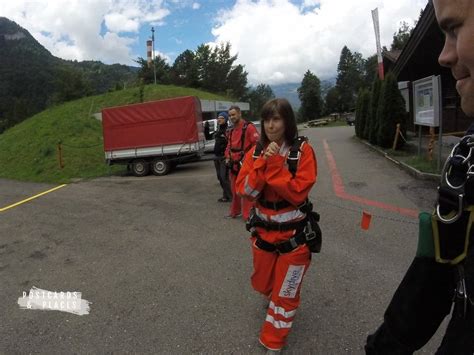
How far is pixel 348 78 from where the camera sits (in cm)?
8156

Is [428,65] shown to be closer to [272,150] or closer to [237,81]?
[272,150]

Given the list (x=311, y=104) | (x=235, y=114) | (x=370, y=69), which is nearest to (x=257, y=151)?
(x=235, y=114)

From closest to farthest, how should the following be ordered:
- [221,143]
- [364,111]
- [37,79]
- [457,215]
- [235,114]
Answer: [457,215]
[235,114]
[221,143]
[364,111]
[37,79]

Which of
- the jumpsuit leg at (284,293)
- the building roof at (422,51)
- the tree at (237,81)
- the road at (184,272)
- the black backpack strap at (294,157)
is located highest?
the tree at (237,81)

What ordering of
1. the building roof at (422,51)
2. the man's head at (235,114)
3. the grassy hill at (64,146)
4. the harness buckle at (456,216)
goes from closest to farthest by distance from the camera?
the harness buckle at (456,216) < the man's head at (235,114) < the building roof at (422,51) < the grassy hill at (64,146)

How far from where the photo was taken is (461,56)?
785 mm

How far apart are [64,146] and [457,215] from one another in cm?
2048

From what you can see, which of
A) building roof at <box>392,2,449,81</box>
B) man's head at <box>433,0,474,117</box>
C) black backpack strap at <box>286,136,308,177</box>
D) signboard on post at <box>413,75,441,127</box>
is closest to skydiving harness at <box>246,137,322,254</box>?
black backpack strap at <box>286,136,308,177</box>

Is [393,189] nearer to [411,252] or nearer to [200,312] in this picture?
[411,252]

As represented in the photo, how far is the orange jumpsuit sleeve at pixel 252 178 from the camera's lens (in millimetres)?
2571

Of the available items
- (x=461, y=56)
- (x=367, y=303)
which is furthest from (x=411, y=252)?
(x=461, y=56)

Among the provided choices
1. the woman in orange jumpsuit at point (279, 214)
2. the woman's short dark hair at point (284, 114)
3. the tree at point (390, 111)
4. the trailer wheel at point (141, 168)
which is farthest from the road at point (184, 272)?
the tree at point (390, 111)

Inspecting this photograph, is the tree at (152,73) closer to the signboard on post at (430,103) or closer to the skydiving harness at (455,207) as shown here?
the signboard on post at (430,103)

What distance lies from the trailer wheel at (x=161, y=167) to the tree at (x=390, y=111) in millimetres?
8088
